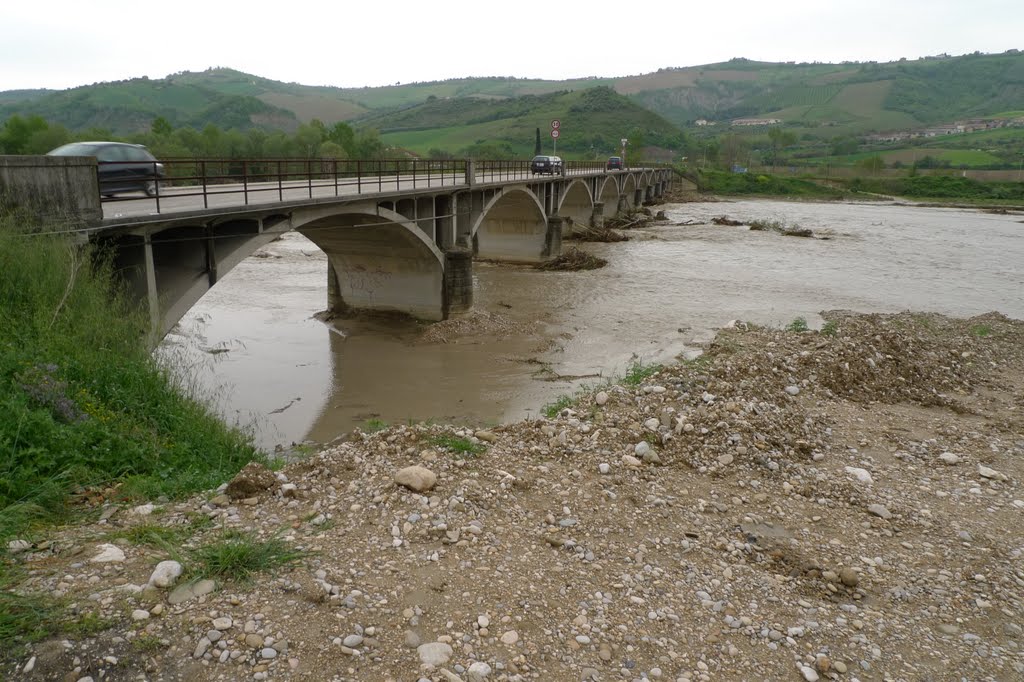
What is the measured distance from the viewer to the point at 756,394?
1105cm

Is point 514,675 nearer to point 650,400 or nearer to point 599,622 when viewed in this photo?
point 599,622

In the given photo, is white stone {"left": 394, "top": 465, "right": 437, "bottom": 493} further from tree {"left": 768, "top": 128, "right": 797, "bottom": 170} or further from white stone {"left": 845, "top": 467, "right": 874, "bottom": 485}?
tree {"left": 768, "top": 128, "right": 797, "bottom": 170}

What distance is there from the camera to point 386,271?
924 inches

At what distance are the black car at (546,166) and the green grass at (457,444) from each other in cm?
3527

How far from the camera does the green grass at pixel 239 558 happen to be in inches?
214

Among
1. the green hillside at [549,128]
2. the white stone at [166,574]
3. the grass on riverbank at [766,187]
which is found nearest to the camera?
the white stone at [166,574]

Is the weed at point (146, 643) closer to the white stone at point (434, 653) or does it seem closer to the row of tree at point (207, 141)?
the white stone at point (434, 653)

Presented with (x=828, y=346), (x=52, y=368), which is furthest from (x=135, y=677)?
(x=828, y=346)

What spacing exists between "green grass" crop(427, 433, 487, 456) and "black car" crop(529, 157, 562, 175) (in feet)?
116

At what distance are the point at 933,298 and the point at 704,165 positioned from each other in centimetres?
9591

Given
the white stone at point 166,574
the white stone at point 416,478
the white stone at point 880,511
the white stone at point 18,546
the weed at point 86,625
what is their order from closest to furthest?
the weed at point 86,625
the white stone at point 166,574
the white stone at point 18,546
the white stone at point 416,478
the white stone at point 880,511

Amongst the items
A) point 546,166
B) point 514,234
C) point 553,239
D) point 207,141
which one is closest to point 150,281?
point 514,234

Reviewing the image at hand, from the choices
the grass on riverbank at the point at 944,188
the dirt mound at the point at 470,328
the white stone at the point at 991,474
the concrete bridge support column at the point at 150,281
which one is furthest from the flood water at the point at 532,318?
the grass on riverbank at the point at 944,188

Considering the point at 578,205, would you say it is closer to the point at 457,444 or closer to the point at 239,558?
the point at 457,444
